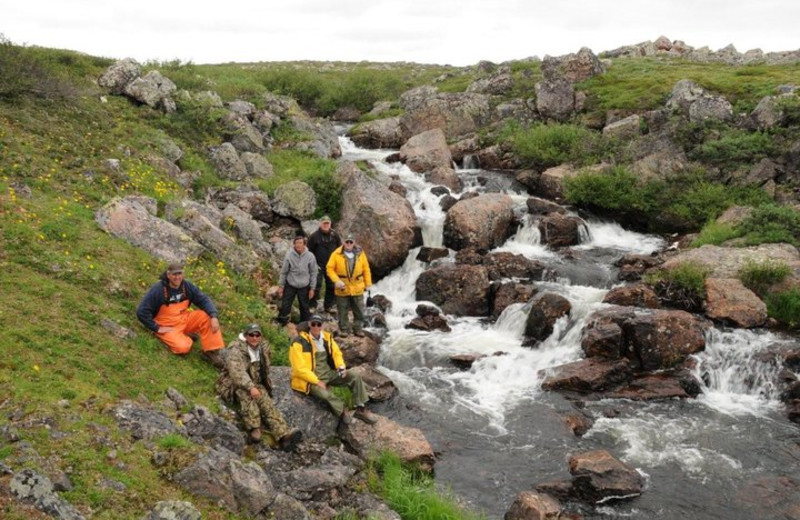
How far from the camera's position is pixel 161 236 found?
17.8 metres

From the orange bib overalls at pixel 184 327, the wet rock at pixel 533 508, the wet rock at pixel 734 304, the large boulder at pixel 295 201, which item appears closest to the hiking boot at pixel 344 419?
the orange bib overalls at pixel 184 327

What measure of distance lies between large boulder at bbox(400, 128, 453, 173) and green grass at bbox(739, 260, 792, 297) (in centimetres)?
1868

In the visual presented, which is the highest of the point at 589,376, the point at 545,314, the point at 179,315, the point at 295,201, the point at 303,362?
the point at 295,201

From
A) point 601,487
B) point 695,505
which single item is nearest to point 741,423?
point 695,505

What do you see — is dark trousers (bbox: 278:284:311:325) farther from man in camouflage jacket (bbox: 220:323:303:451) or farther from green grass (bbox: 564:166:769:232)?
green grass (bbox: 564:166:769:232)

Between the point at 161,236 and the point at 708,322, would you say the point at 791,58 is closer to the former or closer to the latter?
the point at 708,322

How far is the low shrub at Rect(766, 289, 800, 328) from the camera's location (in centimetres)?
1976

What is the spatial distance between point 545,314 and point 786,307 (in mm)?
7893

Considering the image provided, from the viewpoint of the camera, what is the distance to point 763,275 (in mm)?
20953

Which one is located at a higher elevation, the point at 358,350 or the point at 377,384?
the point at 358,350

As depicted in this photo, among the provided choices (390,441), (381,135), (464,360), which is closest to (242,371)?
(390,441)

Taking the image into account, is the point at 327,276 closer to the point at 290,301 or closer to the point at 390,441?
the point at 290,301

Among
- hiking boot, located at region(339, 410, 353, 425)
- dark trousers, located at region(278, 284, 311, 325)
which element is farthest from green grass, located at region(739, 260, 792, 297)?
hiking boot, located at region(339, 410, 353, 425)

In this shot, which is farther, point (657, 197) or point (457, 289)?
point (657, 197)
